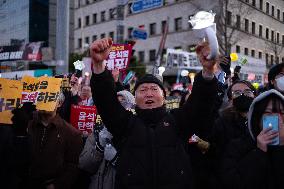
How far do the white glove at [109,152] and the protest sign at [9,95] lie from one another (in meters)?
1.20

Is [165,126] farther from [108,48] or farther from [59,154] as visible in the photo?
[59,154]

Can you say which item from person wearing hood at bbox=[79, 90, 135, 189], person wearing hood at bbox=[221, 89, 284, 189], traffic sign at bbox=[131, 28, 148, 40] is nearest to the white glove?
person wearing hood at bbox=[79, 90, 135, 189]

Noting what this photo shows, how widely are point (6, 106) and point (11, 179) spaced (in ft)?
2.95

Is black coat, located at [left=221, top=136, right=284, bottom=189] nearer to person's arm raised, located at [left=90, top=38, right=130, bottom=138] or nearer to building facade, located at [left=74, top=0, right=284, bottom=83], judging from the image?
person's arm raised, located at [left=90, top=38, right=130, bottom=138]

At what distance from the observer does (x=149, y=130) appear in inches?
118

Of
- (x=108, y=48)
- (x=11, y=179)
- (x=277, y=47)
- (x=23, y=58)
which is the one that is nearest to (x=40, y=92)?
(x=11, y=179)

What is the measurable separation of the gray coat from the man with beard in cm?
82

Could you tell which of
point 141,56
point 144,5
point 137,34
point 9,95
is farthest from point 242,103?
point 141,56

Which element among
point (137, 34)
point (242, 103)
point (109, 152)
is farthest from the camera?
point (137, 34)

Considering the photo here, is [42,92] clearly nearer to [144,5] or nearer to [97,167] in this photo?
[97,167]

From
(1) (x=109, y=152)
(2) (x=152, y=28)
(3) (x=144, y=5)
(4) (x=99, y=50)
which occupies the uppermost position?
(2) (x=152, y=28)

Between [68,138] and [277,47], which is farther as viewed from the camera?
[277,47]

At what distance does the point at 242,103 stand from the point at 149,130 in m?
1.53

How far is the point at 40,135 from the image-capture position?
443 centimetres
